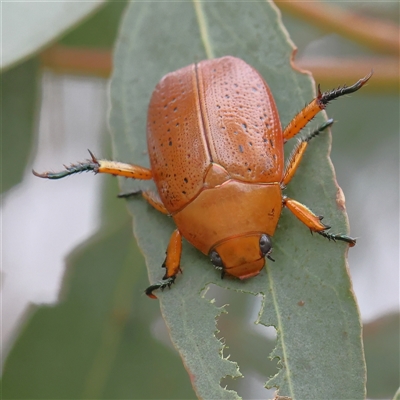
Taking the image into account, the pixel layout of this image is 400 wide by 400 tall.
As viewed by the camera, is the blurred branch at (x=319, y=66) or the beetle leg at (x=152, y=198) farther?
the blurred branch at (x=319, y=66)

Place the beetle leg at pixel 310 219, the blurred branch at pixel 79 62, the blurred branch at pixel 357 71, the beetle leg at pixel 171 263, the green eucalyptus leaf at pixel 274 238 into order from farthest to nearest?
1. the blurred branch at pixel 79 62
2. the blurred branch at pixel 357 71
3. the beetle leg at pixel 171 263
4. the beetle leg at pixel 310 219
5. the green eucalyptus leaf at pixel 274 238

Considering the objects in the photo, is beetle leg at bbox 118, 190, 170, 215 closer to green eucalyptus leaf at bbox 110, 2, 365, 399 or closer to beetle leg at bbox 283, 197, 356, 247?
green eucalyptus leaf at bbox 110, 2, 365, 399

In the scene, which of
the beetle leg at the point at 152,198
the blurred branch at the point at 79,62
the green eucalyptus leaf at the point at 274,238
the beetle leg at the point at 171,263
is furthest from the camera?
the blurred branch at the point at 79,62

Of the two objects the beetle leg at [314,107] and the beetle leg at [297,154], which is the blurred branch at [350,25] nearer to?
the beetle leg at [314,107]

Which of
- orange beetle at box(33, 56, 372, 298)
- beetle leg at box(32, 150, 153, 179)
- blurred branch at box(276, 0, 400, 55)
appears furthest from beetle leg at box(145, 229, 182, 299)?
blurred branch at box(276, 0, 400, 55)

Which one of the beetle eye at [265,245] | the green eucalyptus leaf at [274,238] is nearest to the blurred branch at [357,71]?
the green eucalyptus leaf at [274,238]

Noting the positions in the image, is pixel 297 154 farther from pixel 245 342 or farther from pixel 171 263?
pixel 245 342

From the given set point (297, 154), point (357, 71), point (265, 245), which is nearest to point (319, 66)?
point (357, 71)
